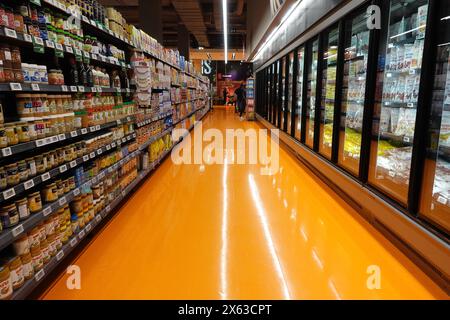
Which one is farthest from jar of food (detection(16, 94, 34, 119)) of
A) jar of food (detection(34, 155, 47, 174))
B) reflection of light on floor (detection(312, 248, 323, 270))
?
reflection of light on floor (detection(312, 248, 323, 270))

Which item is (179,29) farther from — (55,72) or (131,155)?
(55,72)

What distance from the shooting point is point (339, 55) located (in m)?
4.15

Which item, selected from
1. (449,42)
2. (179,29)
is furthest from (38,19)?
(179,29)

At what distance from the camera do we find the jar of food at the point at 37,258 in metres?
2.10

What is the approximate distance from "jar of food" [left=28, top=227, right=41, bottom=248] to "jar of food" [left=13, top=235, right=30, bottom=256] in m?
0.04

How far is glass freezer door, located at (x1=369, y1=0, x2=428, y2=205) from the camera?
309cm

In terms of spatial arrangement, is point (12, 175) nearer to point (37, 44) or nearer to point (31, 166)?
point (31, 166)

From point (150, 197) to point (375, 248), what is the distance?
2.67 metres

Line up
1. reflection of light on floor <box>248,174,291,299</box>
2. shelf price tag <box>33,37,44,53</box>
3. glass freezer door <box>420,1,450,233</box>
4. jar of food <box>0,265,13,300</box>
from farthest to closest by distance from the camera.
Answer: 1. glass freezer door <box>420,1,450,233</box>
2. reflection of light on floor <box>248,174,291,299</box>
3. shelf price tag <box>33,37,44,53</box>
4. jar of food <box>0,265,13,300</box>

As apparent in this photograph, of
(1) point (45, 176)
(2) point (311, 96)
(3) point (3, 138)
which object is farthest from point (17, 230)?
(2) point (311, 96)

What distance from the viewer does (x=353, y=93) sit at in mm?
4160

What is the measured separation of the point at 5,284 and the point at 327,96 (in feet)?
15.3

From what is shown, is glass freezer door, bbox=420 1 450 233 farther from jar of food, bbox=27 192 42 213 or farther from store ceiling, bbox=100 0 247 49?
store ceiling, bbox=100 0 247 49

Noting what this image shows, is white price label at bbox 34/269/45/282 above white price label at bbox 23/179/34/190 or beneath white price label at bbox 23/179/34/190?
beneath
